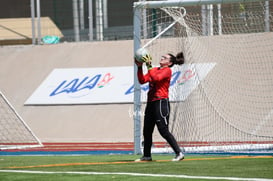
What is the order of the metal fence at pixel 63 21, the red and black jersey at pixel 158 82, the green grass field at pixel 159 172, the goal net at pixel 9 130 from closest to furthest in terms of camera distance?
the green grass field at pixel 159 172, the red and black jersey at pixel 158 82, the goal net at pixel 9 130, the metal fence at pixel 63 21

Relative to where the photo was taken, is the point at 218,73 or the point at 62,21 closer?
the point at 218,73

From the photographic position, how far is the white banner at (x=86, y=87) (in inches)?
880

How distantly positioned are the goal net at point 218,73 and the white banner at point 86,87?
180 cm

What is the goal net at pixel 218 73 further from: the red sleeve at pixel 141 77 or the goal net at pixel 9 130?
the goal net at pixel 9 130

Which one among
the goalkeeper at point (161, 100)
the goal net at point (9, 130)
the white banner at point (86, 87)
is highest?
the goalkeeper at point (161, 100)

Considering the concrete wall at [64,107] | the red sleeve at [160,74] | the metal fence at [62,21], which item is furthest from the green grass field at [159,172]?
the metal fence at [62,21]

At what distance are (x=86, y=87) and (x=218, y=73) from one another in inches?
196

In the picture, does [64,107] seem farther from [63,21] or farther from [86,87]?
[63,21]

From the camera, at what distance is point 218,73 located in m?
19.7

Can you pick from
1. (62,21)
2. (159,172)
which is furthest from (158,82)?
(62,21)

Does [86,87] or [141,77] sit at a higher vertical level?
[141,77]

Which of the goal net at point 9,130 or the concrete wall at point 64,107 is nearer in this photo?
the goal net at point 9,130

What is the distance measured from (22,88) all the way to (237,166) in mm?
15795

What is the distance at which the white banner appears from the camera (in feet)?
73.3
